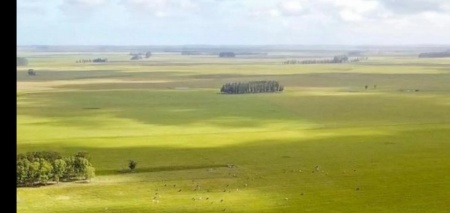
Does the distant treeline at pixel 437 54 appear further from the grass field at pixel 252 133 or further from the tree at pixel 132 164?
the tree at pixel 132 164

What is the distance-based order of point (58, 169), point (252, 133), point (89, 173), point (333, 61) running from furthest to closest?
point (252, 133) < point (333, 61) < point (89, 173) < point (58, 169)

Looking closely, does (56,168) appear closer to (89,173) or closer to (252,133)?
(89,173)

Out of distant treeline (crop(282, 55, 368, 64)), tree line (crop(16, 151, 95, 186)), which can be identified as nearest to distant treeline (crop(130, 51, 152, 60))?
tree line (crop(16, 151, 95, 186))

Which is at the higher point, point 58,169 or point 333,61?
point 333,61

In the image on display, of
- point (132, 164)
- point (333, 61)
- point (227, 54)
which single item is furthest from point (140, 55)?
point (333, 61)

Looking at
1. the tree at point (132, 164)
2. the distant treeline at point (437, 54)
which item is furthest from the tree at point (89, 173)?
the distant treeline at point (437, 54)

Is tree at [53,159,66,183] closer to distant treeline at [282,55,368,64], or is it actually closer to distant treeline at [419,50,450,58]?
distant treeline at [282,55,368,64]

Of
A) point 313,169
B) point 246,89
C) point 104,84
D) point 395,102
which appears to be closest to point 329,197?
point 313,169
